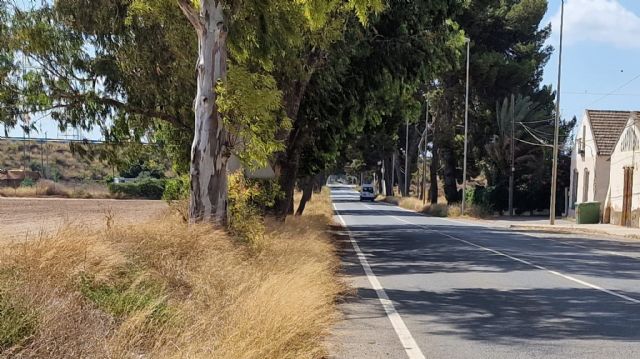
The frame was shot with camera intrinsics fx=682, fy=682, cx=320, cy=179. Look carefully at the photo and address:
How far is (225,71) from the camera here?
37.4 ft

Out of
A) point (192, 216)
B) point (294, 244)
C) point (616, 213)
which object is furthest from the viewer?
point (616, 213)

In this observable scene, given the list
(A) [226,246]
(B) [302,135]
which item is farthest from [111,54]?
(B) [302,135]

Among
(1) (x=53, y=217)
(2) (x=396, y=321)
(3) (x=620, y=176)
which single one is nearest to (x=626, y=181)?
(3) (x=620, y=176)

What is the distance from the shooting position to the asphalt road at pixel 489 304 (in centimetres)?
779

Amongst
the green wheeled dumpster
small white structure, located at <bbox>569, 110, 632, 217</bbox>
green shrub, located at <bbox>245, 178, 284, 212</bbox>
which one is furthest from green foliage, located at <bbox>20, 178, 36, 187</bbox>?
green shrub, located at <bbox>245, 178, 284, 212</bbox>

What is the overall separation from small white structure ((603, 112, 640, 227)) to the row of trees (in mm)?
14628

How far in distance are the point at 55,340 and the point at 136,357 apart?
2.08 ft

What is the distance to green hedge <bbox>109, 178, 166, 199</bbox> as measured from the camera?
5978cm

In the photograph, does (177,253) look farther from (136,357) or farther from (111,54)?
(111,54)

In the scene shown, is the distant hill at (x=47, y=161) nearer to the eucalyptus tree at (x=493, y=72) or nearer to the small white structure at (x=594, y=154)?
the eucalyptus tree at (x=493, y=72)

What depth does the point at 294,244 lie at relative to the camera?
49.1 feet

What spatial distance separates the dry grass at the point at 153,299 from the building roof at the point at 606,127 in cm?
3402

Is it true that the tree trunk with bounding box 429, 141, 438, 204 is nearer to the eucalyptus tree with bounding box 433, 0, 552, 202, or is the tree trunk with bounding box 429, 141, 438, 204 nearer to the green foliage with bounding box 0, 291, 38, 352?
the eucalyptus tree with bounding box 433, 0, 552, 202

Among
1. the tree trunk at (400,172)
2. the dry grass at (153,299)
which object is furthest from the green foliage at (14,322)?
the tree trunk at (400,172)
